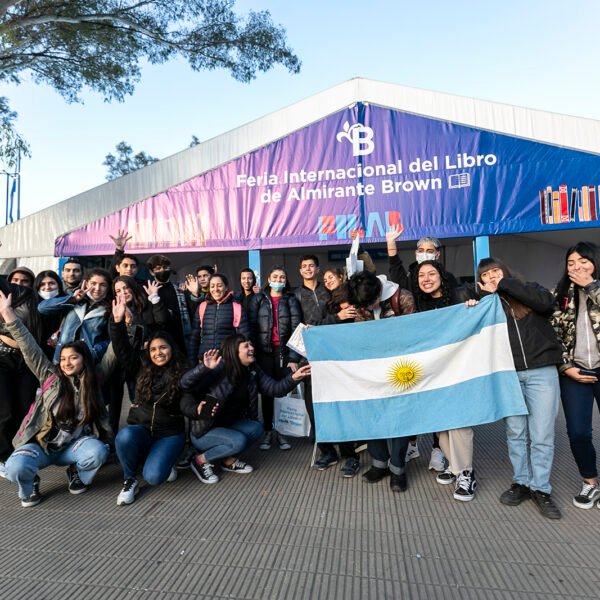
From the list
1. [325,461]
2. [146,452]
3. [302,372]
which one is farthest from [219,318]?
[325,461]

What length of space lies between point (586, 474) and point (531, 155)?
6752mm

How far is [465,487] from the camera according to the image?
2.87 meters

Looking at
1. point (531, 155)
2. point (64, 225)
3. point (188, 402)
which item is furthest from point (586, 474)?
point (64, 225)

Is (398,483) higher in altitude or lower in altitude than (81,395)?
lower

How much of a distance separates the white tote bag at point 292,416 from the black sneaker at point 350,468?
44cm

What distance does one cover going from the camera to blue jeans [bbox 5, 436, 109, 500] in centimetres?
285

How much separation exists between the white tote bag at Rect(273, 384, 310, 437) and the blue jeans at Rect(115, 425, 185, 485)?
98 centimetres

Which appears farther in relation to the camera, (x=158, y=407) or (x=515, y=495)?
(x=158, y=407)

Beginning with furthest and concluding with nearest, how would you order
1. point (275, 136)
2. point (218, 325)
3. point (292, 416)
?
point (275, 136), point (218, 325), point (292, 416)

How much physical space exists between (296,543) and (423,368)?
4.74 feet

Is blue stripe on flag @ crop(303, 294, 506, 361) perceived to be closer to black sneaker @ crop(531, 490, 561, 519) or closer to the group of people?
the group of people

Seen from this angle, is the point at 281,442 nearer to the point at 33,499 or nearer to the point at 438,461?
the point at 438,461

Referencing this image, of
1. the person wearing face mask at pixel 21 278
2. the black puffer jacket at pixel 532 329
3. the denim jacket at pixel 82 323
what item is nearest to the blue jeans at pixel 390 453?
the black puffer jacket at pixel 532 329

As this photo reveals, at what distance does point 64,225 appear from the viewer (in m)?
9.45
